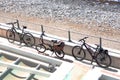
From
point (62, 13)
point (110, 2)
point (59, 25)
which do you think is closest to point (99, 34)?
point (59, 25)

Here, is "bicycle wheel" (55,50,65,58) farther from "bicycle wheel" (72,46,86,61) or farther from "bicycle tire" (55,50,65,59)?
"bicycle wheel" (72,46,86,61)

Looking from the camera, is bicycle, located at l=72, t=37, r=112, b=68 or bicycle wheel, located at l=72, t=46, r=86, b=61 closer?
bicycle, located at l=72, t=37, r=112, b=68

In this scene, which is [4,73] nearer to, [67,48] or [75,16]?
[67,48]

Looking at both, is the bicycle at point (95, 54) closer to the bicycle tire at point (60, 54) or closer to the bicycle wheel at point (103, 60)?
the bicycle wheel at point (103, 60)

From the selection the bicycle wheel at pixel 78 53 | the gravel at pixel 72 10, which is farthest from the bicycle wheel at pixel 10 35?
the gravel at pixel 72 10

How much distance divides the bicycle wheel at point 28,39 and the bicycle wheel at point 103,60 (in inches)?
141

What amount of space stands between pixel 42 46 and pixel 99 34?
8134 mm

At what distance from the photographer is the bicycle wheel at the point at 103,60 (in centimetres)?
1237

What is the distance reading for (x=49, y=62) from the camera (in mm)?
7113

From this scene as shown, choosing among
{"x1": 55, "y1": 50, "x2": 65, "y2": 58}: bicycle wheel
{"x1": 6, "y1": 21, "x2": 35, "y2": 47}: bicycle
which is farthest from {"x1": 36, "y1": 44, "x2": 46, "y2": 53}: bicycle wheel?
{"x1": 55, "y1": 50, "x2": 65, "y2": 58}: bicycle wheel

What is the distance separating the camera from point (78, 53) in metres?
13.1

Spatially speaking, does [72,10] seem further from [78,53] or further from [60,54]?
[78,53]

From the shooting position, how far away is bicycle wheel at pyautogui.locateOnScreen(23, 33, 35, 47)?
14528 mm

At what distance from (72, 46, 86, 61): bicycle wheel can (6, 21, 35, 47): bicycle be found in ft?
7.81
